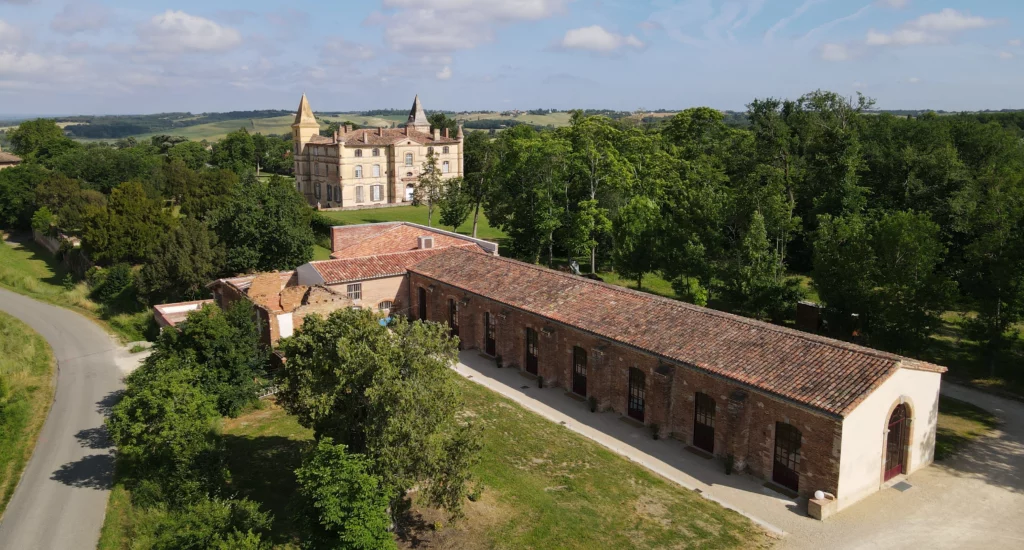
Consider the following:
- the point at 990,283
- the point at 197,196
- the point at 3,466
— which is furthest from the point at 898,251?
the point at 197,196

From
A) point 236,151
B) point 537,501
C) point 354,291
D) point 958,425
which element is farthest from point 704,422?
point 236,151

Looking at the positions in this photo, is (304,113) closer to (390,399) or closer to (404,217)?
(404,217)

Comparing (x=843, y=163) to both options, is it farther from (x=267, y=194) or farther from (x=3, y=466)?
(x=3, y=466)

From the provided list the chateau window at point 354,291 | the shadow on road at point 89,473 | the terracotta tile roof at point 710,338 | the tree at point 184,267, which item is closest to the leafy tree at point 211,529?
the shadow on road at point 89,473

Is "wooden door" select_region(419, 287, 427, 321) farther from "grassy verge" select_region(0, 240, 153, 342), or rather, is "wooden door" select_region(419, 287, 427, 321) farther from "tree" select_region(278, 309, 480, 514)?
"tree" select_region(278, 309, 480, 514)

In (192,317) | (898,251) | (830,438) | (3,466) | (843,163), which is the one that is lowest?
(3,466)
